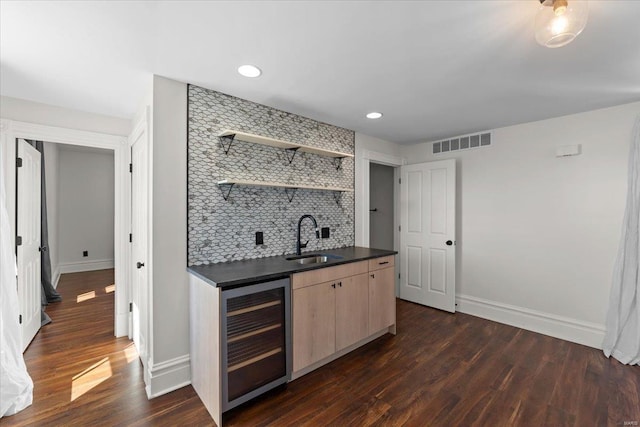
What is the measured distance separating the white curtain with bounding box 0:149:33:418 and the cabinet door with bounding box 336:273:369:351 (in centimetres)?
228

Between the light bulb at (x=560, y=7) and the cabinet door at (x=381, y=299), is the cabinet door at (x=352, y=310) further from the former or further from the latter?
the light bulb at (x=560, y=7)

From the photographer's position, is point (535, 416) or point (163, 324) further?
point (163, 324)

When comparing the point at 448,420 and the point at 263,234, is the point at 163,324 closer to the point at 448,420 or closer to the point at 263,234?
the point at 263,234

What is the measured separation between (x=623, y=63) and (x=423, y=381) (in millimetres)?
2742

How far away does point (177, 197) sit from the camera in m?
2.22

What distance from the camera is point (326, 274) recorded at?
2398 millimetres

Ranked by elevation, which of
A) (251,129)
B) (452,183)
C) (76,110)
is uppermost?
(76,110)

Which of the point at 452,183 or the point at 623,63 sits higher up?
the point at 623,63

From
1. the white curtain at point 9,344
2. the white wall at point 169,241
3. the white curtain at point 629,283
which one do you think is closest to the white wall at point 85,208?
the white curtain at point 9,344

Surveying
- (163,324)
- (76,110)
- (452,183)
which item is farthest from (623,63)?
(76,110)

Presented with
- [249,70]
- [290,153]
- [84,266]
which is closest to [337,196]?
[290,153]

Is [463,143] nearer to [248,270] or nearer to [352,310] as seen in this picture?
[352,310]

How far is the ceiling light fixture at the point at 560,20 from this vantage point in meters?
1.23

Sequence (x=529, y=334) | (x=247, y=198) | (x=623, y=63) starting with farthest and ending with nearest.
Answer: (x=529, y=334) < (x=247, y=198) < (x=623, y=63)
